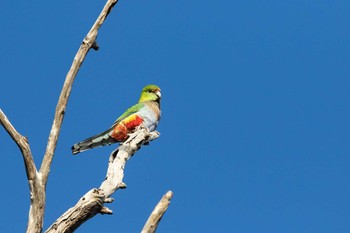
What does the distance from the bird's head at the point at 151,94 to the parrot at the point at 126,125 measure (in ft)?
0.82

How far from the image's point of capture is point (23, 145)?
5.42 metres

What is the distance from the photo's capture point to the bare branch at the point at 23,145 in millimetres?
5426

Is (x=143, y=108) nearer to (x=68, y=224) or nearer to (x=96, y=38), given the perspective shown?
(x=96, y=38)

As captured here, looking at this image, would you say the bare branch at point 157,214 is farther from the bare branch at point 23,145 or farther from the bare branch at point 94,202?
the bare branch at point 23,145

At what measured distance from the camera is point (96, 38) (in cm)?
624

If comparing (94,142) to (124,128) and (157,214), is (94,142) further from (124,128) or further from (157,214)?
(157,214)

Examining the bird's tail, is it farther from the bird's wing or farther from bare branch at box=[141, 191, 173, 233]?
bare branch at box=[141, 191, 173, 233]

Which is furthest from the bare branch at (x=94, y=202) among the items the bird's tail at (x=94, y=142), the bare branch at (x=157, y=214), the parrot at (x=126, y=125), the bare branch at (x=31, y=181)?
the parrot at (x=126, y=125)

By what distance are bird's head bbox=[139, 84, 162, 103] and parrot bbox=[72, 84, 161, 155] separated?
248mm

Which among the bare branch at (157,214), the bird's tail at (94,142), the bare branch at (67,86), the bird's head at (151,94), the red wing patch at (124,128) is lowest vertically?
the bare branch at (157,214)

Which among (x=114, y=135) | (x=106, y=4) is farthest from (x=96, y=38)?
(x=114, y=135)

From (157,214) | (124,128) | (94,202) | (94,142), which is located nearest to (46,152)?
(94,202)

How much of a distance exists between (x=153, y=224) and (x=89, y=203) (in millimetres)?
798

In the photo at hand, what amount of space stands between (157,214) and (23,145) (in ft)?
4.54
